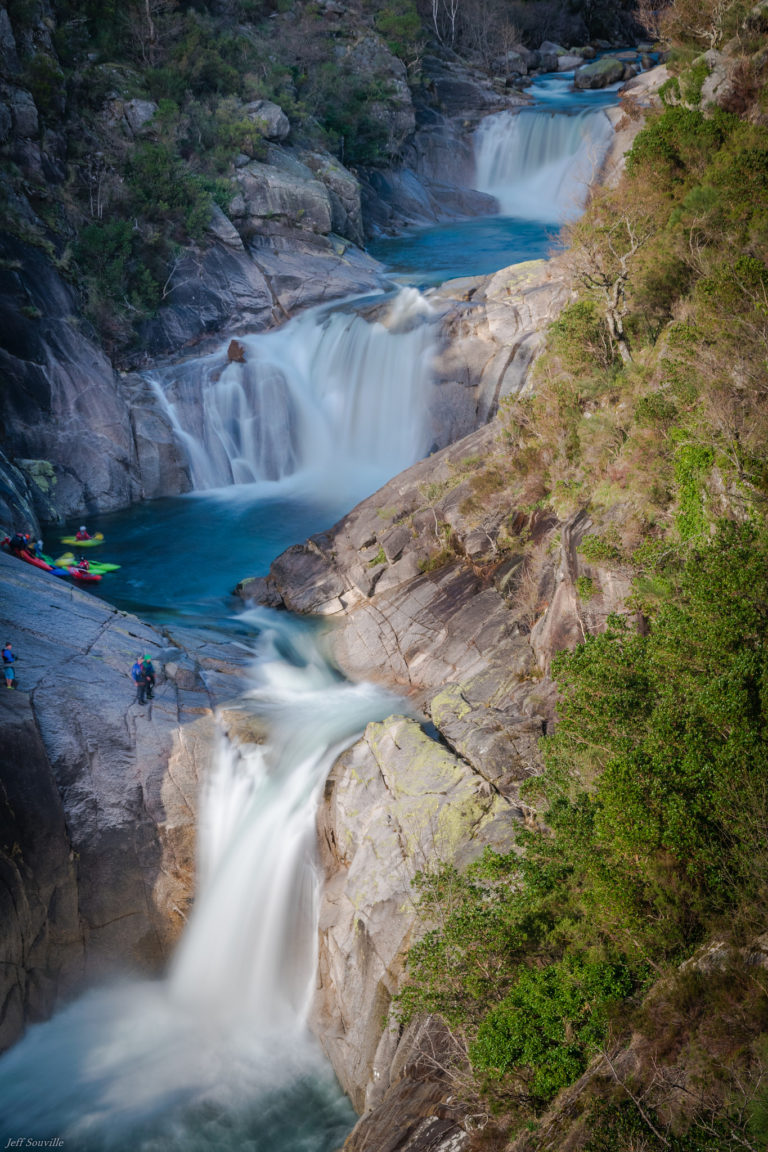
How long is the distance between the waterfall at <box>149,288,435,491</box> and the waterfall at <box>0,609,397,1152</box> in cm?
2000

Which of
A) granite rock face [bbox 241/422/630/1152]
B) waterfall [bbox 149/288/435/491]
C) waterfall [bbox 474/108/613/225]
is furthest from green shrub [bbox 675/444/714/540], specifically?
waterfall [bbox 474/108/613/225]

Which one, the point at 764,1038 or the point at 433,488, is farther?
the point at 433,488

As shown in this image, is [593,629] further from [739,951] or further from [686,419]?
[739,951]

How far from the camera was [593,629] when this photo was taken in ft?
58.1

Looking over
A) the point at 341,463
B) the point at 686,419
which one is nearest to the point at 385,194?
the point at 341,463

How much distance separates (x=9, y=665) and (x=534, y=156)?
189 ft

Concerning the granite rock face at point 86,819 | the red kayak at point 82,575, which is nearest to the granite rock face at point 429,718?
the granite rock face at point 86,819

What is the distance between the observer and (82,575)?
29.7 m

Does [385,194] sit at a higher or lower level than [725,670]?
higher

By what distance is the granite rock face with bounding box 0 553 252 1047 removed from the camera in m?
17.9

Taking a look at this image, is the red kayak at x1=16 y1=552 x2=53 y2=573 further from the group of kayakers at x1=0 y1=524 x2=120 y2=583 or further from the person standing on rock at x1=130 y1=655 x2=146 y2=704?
the person standing on rock at x1=130 y1=655 x2=146 y2=704

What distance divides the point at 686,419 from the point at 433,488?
436 inches

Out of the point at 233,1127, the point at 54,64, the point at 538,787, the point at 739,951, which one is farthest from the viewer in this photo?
the point at 54,64

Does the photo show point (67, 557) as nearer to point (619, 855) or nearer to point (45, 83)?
point (619, 855)
